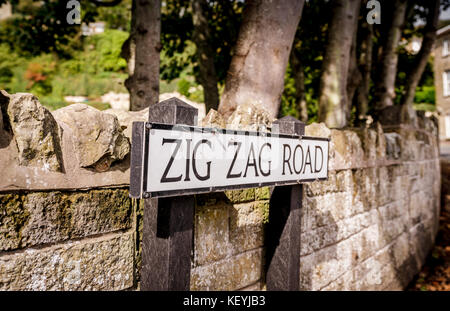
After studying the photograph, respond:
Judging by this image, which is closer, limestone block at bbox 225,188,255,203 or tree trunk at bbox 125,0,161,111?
limestone block at bbox 225,188,255,203

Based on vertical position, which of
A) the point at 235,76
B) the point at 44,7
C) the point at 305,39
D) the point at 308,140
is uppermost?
the point at 305,39

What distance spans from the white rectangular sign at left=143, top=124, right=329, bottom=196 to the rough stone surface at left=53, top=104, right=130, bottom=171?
0.28 metres

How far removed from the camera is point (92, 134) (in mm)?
1423

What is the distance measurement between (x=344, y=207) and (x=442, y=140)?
91.2ft

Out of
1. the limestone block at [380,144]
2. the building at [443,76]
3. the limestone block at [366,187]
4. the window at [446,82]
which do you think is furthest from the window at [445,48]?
the limestone block at [366,187]

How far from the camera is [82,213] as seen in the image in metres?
1.41

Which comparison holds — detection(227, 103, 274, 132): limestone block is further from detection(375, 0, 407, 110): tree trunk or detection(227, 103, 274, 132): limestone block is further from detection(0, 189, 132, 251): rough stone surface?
detection(375, 0, 407, 110): tree trunk

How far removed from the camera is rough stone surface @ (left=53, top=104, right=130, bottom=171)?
141 cm

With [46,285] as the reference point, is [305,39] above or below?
above

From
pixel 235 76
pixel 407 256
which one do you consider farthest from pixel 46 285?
pixel 407 256

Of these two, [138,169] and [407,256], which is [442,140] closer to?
[407,256]

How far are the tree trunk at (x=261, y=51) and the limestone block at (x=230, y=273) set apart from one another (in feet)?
4.09

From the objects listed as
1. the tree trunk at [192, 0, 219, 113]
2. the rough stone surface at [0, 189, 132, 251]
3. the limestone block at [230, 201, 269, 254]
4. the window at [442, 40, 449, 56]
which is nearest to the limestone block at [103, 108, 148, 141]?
the rough stone surface at [0, 189, 132, 251]

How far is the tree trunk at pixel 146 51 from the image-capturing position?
359 centimetres
